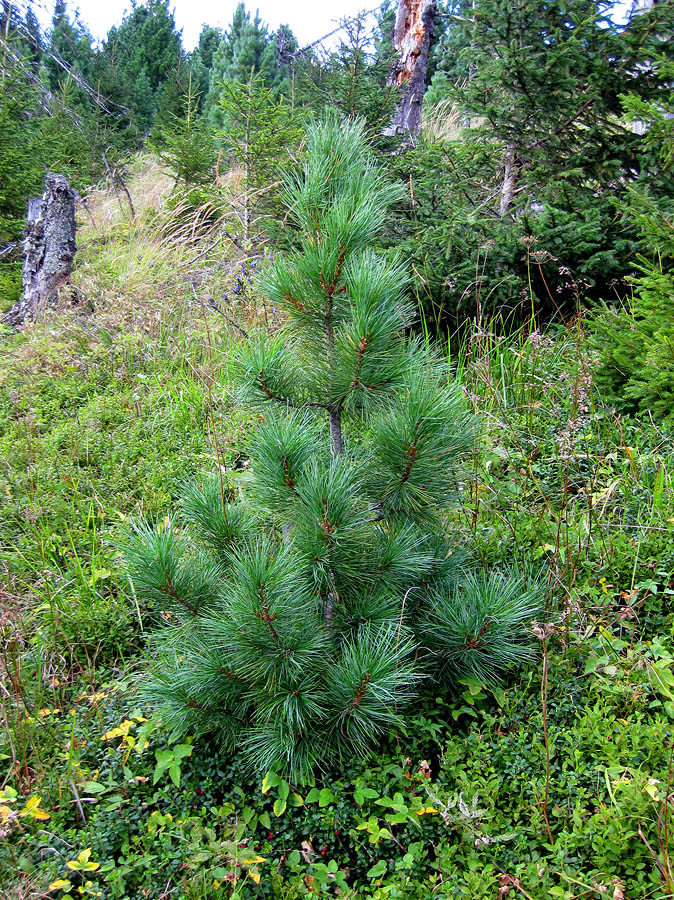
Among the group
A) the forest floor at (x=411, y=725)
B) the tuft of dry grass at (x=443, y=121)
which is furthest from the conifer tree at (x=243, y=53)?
the forest floor at (x=411, y=725)

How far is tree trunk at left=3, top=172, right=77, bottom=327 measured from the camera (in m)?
6.00

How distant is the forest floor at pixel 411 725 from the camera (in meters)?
1.89

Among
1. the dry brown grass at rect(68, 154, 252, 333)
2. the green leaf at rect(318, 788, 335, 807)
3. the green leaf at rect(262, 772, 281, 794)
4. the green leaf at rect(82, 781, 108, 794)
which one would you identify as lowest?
the green leaf at rect(318, 788, 335, 807)

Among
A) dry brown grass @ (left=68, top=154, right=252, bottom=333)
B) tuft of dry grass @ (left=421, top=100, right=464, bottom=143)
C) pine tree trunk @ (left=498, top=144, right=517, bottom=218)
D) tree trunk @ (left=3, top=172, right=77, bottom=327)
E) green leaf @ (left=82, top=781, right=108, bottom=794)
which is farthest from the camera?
tuft of dry grass @ (left=421, top=100, right=464, bottom=143)

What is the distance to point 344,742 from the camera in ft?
7.02

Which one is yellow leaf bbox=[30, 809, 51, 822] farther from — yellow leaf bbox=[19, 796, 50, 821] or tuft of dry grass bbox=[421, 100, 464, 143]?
tuft of dry grass bbox=[421, 100, 464, 143]

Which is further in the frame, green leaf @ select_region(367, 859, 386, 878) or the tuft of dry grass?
the tuft of dry grass

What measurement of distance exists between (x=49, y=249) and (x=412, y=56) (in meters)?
4.00

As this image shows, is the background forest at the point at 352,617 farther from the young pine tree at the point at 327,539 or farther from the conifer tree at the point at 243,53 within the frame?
the conifer tree at the point at 243,53

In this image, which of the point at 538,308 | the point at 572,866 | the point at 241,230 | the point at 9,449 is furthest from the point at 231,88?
the point at 572,866

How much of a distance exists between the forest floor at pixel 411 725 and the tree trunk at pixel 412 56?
140 inches

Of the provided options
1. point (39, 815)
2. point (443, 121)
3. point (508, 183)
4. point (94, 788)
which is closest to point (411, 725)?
point (94, 788)

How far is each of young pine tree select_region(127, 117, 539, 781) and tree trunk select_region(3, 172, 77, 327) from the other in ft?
15.5

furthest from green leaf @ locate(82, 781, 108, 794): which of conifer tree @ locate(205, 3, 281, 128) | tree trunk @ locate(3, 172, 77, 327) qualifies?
conifer tree @ locate(205, 3, 281, 128)
